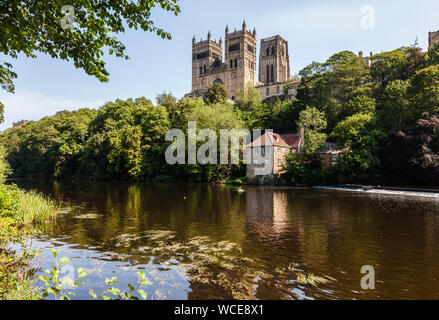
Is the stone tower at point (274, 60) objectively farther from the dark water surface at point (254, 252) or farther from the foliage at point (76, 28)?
the foliage at point (76, 28)

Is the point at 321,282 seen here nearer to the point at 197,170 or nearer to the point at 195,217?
the point at 195,217

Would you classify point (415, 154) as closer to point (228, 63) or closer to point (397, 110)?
point (397, 110)

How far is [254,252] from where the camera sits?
1061 cm

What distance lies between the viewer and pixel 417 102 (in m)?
41.1

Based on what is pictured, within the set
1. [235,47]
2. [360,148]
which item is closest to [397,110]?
[360,148]

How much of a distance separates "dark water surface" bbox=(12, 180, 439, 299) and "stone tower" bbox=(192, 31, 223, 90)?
114424 millimetres

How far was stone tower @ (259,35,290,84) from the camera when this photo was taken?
124750 millimetres

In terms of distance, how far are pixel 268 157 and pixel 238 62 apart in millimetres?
79073

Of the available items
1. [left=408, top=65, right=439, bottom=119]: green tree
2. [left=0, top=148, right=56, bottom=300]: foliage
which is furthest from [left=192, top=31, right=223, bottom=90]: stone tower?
[left=0, top=148, right=56, bottom=300]: foliage

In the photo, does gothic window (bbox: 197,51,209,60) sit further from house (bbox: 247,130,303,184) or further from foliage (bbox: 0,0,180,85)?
foliage (bbox: 0,0,180,85)

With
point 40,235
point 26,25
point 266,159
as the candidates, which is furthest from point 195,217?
point 266,159

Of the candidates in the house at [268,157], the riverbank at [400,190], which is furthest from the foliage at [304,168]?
the riverbank at [400,190]
